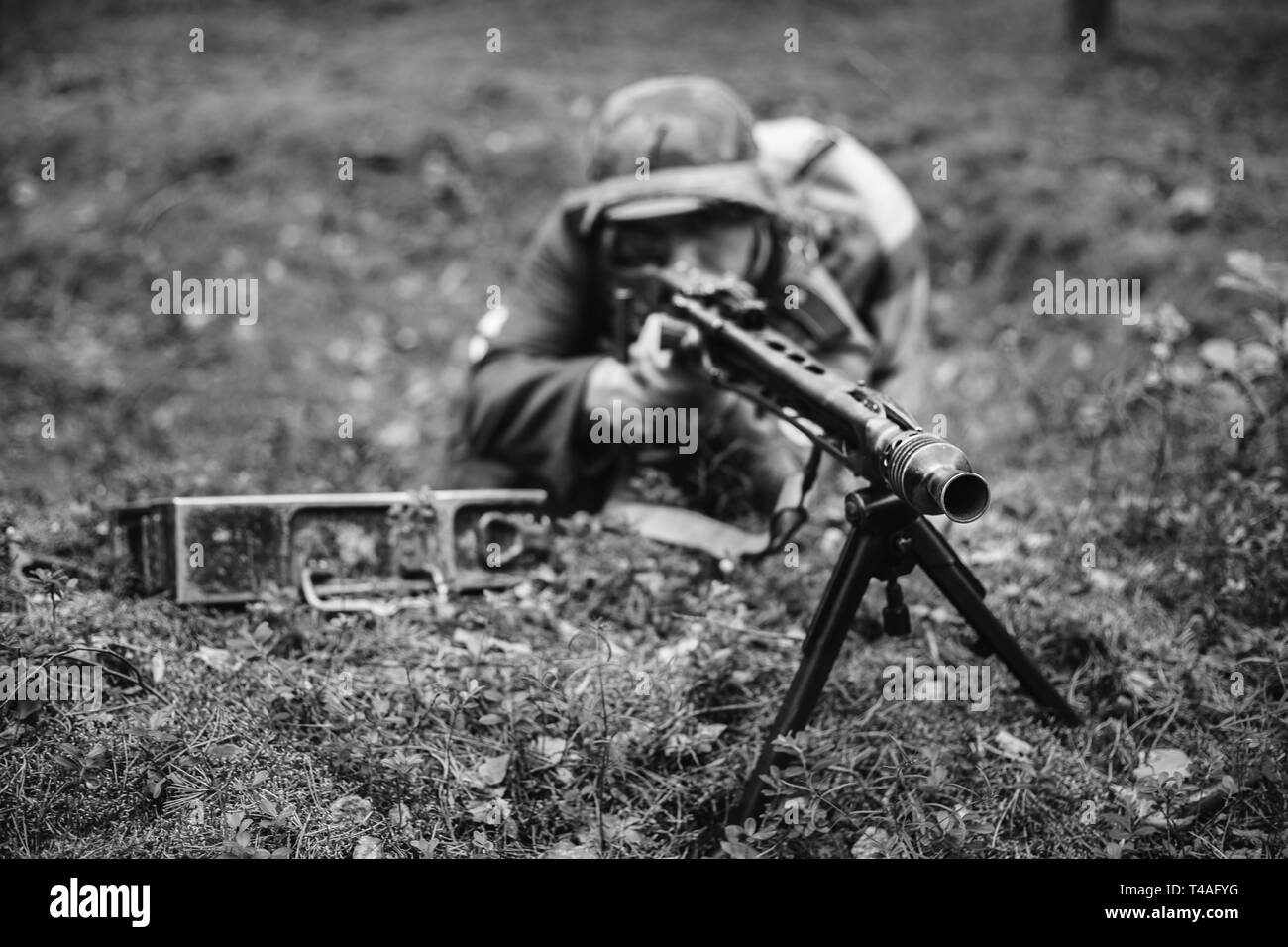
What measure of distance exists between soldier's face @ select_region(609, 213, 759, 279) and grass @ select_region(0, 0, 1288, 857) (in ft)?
3.63

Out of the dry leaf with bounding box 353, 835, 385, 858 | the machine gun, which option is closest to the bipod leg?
the machine gun

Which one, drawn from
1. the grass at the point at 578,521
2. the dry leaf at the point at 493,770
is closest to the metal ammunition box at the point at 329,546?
the grass at the point at 578,521

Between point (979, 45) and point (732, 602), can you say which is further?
point (979, 45)

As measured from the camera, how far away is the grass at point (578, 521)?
2.63 meters

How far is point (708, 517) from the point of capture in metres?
3.87

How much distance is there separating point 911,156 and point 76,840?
7.13 meters

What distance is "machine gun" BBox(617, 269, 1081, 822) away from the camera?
2.15 m

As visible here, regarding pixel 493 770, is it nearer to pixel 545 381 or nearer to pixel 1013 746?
pixel 1013 746

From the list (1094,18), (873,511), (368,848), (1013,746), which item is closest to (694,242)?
(873,511)

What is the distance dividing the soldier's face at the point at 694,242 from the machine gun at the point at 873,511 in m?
0.96

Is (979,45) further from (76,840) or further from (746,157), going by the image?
(76,840)

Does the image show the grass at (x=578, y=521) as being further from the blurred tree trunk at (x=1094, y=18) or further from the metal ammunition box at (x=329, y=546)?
the blurred tree trunk at (x=1094, y=18)
